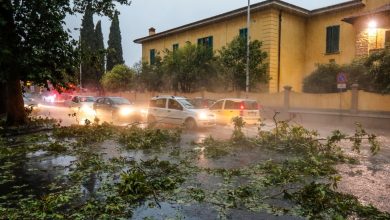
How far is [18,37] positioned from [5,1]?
4.84 ft

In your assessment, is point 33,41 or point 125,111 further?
point 125,111

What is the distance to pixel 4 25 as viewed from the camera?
528 inches

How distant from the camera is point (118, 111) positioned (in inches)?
903

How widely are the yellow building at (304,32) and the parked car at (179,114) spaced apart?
13.9m

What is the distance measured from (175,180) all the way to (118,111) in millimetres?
16339

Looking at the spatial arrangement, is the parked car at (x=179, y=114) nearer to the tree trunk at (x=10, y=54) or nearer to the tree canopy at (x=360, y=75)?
the tree trunk at (x=10, y=54)

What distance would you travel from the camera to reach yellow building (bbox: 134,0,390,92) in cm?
2594

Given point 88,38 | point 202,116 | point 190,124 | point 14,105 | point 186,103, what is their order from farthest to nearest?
point 88,38
point 186,103
point 190,124
point 202,116
point 14,105

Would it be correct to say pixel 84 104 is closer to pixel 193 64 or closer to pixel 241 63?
pixel 193 64

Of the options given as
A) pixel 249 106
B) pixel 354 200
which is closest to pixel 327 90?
pixel 249 106

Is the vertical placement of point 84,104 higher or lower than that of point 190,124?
higher

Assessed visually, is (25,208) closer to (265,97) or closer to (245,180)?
(245,180)

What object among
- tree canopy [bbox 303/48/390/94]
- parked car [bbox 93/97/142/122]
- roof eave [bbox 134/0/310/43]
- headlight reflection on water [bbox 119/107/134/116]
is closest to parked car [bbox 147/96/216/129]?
parked car [bbox 93/97/142/122]

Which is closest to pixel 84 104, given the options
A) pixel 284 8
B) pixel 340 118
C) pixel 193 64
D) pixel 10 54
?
pixel 193 64
